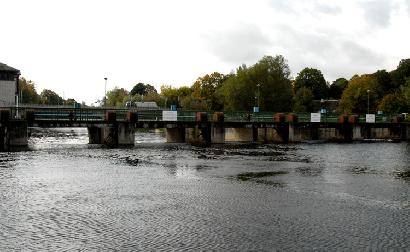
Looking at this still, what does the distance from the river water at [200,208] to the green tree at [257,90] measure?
7281 centimetres

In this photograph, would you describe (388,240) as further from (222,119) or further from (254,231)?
(222,119)

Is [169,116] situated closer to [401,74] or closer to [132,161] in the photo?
[132,161]

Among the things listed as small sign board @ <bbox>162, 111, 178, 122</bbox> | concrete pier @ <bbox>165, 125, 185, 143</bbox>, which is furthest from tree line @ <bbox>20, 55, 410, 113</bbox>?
small sign board @ <bbox>162, 111, 178, 122</bbox>

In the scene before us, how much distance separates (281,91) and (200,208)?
9047cm

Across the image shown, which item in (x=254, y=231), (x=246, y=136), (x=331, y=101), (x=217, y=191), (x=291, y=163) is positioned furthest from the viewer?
(x=331, y=101)

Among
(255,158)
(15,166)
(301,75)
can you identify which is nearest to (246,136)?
(255,158)

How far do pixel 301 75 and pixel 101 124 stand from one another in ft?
407

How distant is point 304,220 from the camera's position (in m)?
15.6

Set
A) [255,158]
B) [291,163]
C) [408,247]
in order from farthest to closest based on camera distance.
A: [255,158], [291,163], [408,247]

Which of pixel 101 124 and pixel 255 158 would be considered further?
pixel 101 124

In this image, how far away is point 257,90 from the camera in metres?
104

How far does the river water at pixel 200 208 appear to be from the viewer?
13008 millimetres

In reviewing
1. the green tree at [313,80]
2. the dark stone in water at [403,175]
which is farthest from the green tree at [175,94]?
the dark stone in water at [403,175]

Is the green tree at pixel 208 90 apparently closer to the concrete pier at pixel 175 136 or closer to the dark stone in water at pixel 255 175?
the concrete pier at pixel 175 136
